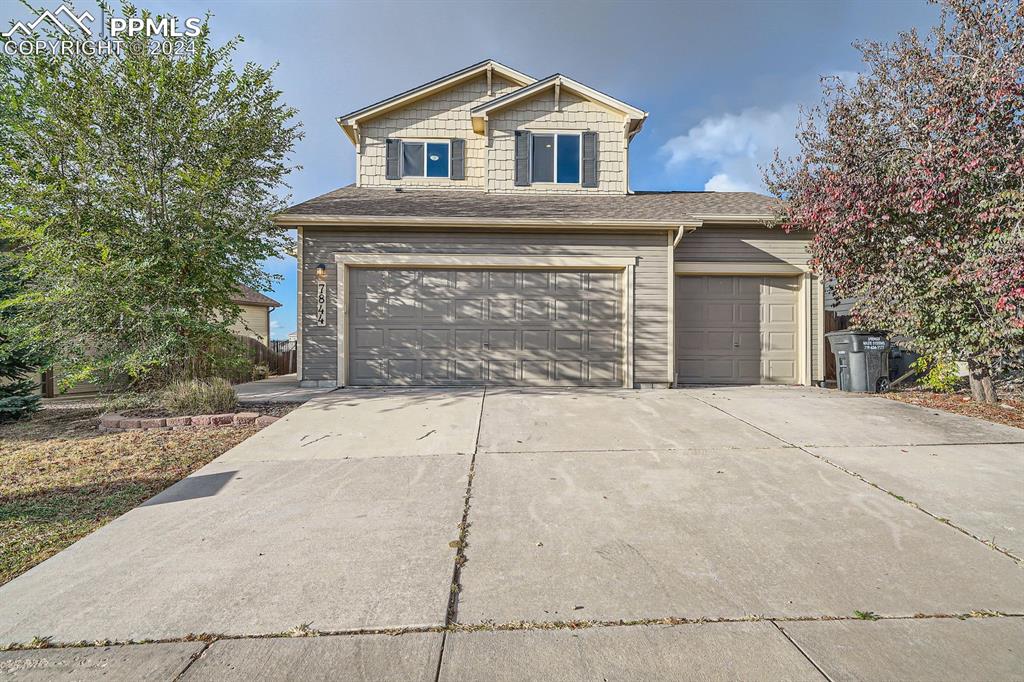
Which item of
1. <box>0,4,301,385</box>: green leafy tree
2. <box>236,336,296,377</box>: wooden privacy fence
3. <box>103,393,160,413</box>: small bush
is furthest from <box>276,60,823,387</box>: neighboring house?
<box>236,336,296,377</box>: wooden privacy fence

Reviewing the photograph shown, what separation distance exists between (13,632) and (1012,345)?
31.7ft

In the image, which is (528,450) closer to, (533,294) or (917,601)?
(917,601)

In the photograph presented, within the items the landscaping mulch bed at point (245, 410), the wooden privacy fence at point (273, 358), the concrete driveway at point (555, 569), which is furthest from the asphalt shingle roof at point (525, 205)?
the wooden privacy fence at point (273, 358)

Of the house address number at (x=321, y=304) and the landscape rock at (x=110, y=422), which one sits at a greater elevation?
the house address number at (x=321, y=304)

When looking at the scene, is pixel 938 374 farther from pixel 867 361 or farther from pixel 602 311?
pixel 602 311

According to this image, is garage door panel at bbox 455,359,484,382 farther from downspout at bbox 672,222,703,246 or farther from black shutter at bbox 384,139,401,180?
black shutter at bbox 384,139,401,180

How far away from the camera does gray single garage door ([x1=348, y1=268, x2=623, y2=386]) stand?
8188mm

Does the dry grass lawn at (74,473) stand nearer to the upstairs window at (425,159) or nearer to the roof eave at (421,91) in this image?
the upstairs window at (425,159)

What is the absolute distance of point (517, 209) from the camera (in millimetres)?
8430

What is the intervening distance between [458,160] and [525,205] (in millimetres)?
2480

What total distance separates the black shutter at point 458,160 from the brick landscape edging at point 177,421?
677cm

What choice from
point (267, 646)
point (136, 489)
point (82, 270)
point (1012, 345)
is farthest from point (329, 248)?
point (1012, 345)

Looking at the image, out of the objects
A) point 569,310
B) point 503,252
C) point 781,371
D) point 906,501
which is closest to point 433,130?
point 503,252

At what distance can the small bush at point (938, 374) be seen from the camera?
6.88m
